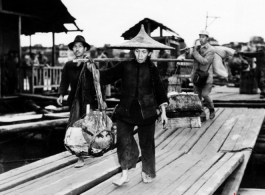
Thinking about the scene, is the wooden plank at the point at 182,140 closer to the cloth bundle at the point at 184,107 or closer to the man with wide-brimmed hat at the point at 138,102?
the cloth bundle at the point at 184,107

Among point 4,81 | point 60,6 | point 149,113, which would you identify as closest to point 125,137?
point 149,113

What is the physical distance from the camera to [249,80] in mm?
16859

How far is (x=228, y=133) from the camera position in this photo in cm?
822

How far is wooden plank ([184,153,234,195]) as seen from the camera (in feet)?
15.3

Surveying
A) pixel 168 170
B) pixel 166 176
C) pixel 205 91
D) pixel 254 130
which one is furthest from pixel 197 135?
pixel 166 176

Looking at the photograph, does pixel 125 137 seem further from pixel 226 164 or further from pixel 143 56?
pixel 226 164

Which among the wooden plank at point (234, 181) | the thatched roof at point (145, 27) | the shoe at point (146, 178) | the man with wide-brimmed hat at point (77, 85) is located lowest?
the wooden plank at point (234, 181)

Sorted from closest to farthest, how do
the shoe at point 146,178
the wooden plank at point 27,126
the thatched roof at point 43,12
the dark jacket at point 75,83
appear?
the shoe at point 146,178 < the dark jacket at point 75,83 < the wooden plank at point 27,126 < the thatched roof at point 43,12

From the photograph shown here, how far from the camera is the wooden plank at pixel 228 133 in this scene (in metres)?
7.21

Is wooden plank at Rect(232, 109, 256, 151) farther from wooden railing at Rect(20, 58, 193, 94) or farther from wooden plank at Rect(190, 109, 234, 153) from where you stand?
wooden railing at Rect(20, 58, 193, 94)

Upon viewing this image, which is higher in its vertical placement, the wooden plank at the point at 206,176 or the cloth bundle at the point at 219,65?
the cloth bundle at the point at 219,65

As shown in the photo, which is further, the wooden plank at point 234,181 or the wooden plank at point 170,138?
the wooden plank at point 170,138

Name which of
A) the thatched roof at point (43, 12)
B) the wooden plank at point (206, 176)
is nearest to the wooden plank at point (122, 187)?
→ the wooden plank at point (206, 176)

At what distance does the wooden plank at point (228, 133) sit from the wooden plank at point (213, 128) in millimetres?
53
